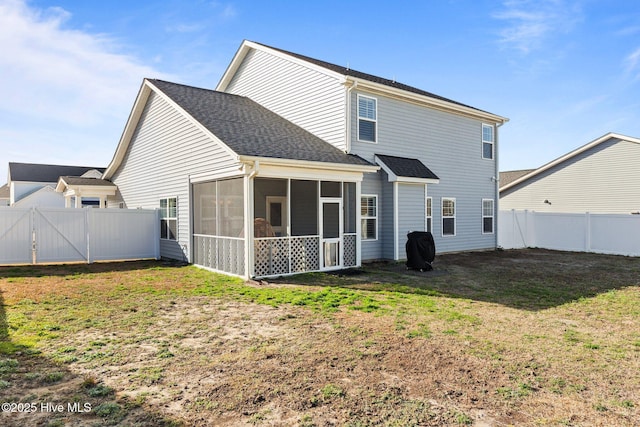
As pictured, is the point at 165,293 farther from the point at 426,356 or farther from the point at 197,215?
the point at 426,356

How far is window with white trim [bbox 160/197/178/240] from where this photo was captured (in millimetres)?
14109

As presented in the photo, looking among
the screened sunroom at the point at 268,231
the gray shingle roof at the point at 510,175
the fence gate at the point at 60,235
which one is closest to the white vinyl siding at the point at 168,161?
the screened sunroom at the point at 268,231

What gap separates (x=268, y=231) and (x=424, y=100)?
8.13 meters

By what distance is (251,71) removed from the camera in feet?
55.7

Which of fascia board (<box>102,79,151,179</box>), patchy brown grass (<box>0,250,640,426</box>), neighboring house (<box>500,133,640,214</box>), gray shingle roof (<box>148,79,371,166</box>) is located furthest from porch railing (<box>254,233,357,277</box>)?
neighboring house (<box>500,133,640,214</box>)

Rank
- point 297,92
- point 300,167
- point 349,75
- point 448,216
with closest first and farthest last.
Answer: point 300,167 < point 349,75 < point 297,92 < point 448,216

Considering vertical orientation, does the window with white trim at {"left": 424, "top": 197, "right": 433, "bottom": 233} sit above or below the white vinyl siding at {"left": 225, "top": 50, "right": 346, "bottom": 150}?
below

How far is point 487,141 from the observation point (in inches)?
706

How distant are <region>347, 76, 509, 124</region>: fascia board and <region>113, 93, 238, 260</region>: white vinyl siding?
4.99 metres

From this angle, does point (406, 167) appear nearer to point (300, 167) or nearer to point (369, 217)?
point (369, 217)

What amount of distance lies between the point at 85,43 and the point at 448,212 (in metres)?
13.9

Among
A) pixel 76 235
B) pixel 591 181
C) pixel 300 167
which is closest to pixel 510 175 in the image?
pixel 591 181

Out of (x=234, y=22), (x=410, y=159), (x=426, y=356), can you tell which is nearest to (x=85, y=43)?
(x=234, y=22)

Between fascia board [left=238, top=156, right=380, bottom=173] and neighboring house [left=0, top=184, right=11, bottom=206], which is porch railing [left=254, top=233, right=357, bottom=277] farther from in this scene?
neighboring house [left=0, top=184, right=11, bottom=206]
